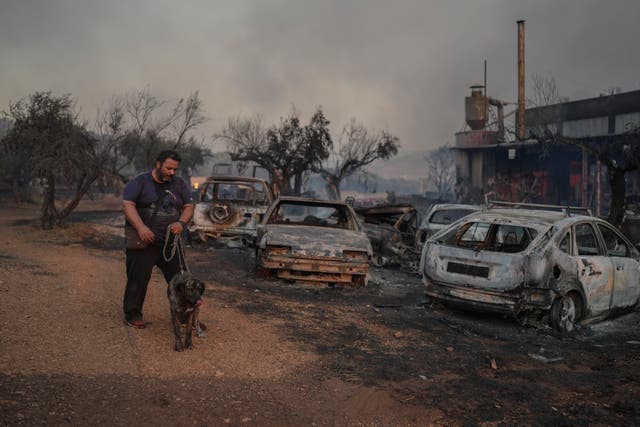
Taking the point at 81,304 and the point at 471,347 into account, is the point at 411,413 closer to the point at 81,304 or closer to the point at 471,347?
the point at 471,347

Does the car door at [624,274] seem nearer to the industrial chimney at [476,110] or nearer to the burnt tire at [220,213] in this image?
the burnt tire at [220,213]

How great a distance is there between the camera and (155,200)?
5301mm

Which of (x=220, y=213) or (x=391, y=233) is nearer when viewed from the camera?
(x=220, y=213)

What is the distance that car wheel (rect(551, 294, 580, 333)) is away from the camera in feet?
21.5

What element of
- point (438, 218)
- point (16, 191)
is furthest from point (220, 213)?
point (16, 191)

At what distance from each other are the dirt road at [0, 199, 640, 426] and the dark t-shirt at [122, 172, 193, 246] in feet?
3.32

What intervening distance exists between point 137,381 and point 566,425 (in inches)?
119

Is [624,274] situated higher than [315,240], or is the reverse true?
[315,240]

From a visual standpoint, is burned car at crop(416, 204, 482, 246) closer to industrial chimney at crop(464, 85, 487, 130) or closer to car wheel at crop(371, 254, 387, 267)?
car wheel at crop(371, 254, 387, 267)

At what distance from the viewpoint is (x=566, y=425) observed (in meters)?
3.84

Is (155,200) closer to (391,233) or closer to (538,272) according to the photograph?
(538,272)

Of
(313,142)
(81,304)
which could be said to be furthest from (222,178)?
(313,142)

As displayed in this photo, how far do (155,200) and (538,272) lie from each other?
14.0 feet

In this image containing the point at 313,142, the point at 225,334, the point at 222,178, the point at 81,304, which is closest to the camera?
the point at 225,334
